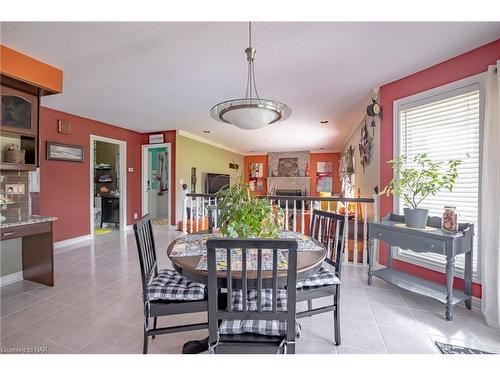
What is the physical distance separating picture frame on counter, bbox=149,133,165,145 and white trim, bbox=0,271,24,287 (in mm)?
3523

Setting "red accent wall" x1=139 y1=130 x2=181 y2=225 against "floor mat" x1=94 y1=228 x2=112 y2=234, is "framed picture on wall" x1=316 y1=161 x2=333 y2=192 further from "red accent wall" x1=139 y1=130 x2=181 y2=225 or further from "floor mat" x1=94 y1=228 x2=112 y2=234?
"floor mat" x1=94 y1=228 x2=112 y2=234

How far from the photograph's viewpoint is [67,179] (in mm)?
4090

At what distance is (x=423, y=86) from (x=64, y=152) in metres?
5.32

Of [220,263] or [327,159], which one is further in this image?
[327,159]

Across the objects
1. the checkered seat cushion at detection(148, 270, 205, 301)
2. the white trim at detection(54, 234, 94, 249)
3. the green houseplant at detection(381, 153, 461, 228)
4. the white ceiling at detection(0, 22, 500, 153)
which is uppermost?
the white ceiling at detection(0, 22, 500, 153)

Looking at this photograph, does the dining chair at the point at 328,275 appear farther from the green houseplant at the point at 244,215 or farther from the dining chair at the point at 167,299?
the dining chair at the point at 167,299

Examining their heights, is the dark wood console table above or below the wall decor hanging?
below

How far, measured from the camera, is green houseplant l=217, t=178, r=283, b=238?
1.45 m

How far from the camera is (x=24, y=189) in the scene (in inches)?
106

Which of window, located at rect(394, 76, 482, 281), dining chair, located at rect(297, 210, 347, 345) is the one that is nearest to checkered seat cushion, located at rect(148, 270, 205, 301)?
dining chair, located at rect(297, 210, 347, 345)

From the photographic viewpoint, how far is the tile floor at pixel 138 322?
163cm

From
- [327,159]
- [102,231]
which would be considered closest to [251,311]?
[102,231]

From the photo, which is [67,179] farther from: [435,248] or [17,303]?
[435,248]
